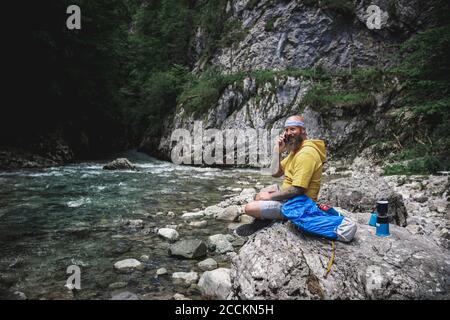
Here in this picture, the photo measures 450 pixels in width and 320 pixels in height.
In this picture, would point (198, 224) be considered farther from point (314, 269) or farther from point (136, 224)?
point (314, 269)

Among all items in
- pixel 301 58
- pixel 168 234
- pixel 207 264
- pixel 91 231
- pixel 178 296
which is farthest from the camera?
pixel 301 58

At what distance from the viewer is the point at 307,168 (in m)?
4.01

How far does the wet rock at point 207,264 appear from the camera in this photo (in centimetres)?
500

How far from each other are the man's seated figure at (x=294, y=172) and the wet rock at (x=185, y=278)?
41.8 inches

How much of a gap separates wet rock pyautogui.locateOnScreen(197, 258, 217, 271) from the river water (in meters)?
0.12

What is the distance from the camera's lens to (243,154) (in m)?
20.2

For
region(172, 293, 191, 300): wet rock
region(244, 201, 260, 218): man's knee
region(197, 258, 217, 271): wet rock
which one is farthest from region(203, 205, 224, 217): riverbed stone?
region(172, 293, 191, 300): wet rock

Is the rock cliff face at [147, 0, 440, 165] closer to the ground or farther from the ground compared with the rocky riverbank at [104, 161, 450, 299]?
farther from the ground

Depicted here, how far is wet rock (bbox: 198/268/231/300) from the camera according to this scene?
13.3 feet

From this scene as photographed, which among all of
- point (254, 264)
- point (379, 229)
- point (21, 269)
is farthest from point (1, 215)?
point (379, 229)

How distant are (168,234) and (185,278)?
184 centimetres

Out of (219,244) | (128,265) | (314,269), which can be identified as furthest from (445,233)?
(128,265)

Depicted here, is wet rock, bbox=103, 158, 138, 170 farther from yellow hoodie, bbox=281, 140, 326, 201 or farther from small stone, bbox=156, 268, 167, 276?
yellow hoodie, bbox=281, 140, 326, 201

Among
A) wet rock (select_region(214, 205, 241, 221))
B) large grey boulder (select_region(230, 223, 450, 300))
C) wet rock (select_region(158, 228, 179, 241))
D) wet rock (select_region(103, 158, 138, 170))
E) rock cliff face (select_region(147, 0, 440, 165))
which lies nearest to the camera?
large grey boulder (select_region(230, 223, 450, 300))
